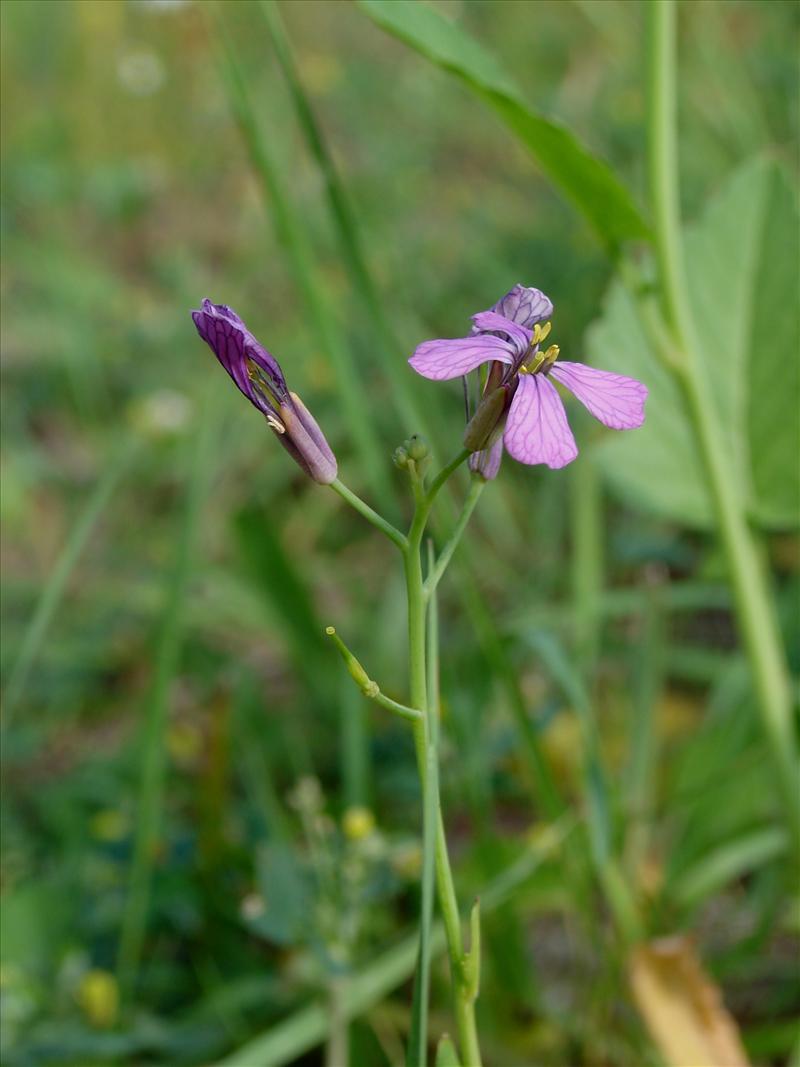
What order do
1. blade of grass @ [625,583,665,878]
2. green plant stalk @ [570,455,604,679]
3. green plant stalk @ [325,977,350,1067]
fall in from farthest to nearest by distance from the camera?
green plant stalk @ [570,455,604,679]
blade of grass @ [625,583,665,878]
green plant stalk @ [325,977,350,1067]

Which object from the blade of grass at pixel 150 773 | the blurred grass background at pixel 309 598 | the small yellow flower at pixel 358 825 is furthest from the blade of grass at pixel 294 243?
the small yellow flower at pixel 358 825

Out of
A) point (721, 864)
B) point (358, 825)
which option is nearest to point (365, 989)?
point (358, 825)

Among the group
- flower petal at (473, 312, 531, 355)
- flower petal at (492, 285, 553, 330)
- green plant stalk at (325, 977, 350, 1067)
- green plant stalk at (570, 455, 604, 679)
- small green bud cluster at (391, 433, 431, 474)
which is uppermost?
green plant stalk at (570, 455, 604, 679)

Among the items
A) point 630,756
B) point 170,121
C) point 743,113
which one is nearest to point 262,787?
point 630,756

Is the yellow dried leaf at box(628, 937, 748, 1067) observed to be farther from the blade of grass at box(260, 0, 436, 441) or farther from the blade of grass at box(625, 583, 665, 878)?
the blade of grass at box(260, 0, 436, 441)

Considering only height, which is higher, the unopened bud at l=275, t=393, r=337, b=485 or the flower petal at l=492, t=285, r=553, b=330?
the flower petal at l=492, t=285, r=553, b=330

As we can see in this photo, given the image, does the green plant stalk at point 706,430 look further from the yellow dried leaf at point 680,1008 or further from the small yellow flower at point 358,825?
the small yellow flower at point 358,825

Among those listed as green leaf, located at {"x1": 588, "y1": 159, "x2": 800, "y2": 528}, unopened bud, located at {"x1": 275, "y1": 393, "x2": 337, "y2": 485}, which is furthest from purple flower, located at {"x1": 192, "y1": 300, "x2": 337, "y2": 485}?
green leaf, located at {"x1": 588, "y1": 159, "x2": 800, "y2": 528}

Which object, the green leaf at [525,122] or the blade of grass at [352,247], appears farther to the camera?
the blade of grass at [352,247]
